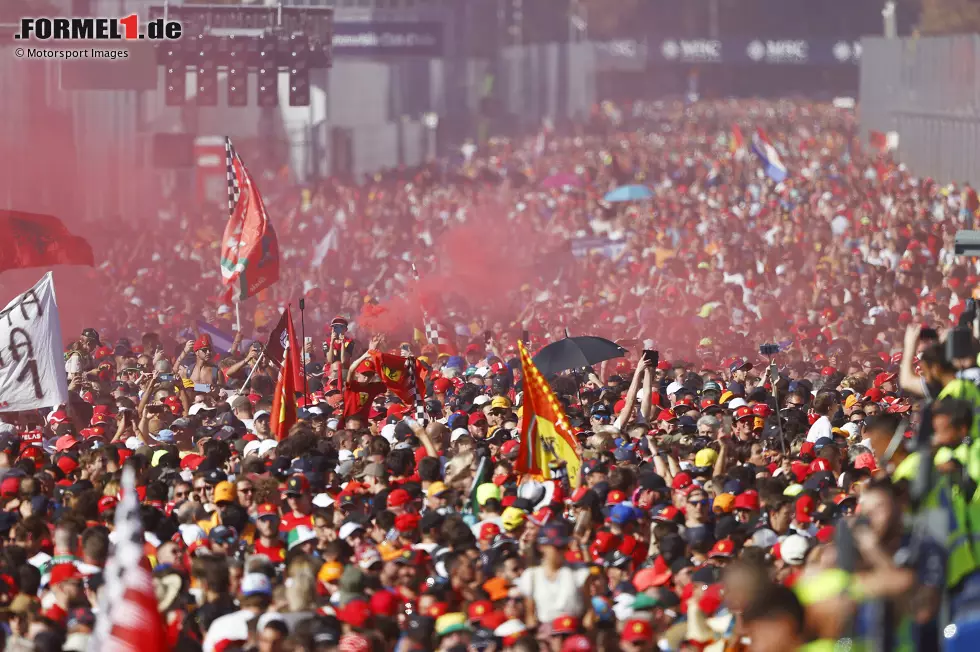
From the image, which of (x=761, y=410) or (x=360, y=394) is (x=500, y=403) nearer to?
(x=360, y=394)

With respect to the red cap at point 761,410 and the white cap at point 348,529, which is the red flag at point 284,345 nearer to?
the red cap at point 761,410

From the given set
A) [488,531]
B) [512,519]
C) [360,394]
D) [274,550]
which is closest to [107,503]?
[274,550]

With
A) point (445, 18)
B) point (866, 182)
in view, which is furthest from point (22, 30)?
point (445, 18)

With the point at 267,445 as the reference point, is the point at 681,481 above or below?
above

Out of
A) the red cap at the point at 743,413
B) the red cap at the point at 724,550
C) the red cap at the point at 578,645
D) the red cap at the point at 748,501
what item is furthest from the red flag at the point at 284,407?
the red cap at the point at 578,645

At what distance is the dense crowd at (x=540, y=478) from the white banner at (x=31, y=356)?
1.71 ft

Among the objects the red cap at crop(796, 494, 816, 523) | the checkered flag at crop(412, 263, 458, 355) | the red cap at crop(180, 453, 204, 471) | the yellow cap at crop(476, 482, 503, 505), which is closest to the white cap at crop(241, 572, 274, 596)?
the yellow cap at crop(476, 482, 503, 505)

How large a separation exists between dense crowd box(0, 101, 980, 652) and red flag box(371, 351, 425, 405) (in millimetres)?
97

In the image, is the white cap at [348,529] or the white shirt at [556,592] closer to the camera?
the white shirt at [556,592]

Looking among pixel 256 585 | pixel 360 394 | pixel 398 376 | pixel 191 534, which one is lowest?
pixel 360 394

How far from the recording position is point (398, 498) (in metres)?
11.2

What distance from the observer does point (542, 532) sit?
9961 mm

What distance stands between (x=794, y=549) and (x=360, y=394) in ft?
20.9

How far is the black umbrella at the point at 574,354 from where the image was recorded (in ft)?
50.7
